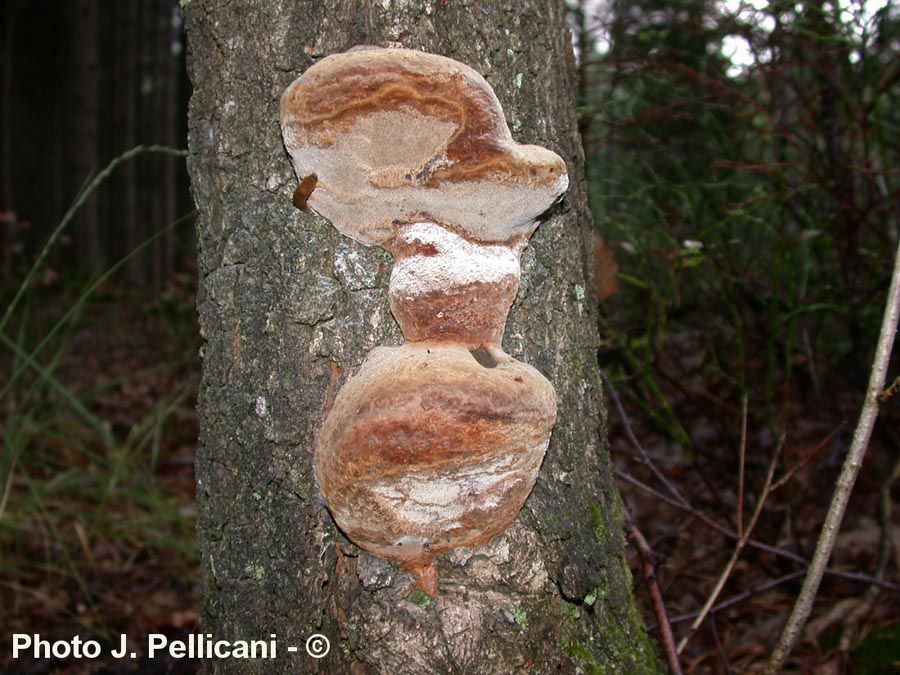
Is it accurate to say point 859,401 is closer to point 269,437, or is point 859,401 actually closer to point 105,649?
point 269,437

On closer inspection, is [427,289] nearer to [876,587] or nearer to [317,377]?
[317,377]

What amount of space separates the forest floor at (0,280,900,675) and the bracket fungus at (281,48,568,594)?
884 mm

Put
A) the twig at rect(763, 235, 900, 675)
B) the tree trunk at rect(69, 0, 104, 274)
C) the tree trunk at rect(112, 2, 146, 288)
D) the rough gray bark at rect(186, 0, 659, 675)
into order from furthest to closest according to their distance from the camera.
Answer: the tree trunk at rect(112, 2, 146, 288)
the tree trunk at rect(69, 0, 104, 274)
the twig at rect(763, 235, 900, 675)
the rough gray bark at rect(186, 0, 659, 675)

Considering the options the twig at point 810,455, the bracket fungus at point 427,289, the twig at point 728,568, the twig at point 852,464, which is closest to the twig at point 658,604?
the twig at point 728,568

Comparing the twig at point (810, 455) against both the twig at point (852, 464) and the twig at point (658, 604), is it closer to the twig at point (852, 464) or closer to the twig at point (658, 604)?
the twig at point (852, 464)

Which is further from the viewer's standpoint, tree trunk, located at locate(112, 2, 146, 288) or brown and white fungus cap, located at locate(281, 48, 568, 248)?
tree trunk, located at locate(112, 2, 146, 288)

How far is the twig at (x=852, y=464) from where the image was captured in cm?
131

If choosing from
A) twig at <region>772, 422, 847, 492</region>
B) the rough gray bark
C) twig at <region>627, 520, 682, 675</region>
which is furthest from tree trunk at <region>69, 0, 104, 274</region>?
twig at <region>772, 422, 847, 492</region>

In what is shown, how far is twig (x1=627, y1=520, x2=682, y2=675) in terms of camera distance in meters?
1.47

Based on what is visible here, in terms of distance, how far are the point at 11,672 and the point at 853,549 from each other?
2836mm

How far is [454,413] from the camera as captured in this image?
98cm

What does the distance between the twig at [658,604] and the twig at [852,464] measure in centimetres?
20

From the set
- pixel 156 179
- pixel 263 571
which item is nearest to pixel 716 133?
pixel 263 571

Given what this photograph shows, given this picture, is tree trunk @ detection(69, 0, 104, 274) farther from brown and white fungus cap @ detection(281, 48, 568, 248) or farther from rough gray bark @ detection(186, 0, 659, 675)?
brown and white fungus cap @ detection(281, 48, 568, 248)
